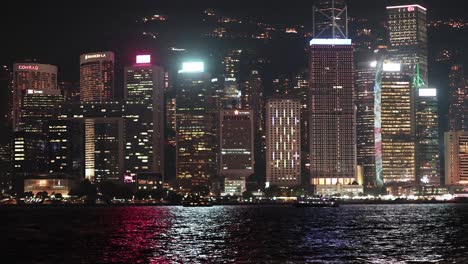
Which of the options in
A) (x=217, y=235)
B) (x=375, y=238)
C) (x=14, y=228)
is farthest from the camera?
(x=14, y=228)

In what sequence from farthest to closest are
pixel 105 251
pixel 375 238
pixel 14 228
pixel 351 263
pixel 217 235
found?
pixel 14 228 → pixel 217 235 → pixel 375 238 → pixel 105 251 → pixel 351 263

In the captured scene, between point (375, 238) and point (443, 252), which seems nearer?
point (443, 252)

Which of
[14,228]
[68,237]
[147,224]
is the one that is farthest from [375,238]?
[14,228]

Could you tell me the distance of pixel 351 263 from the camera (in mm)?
79875

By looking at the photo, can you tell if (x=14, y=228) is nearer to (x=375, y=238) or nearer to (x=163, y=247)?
(x=163, y=247)

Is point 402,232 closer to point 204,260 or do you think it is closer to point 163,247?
point 163,247

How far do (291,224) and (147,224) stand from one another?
24869 millimetres

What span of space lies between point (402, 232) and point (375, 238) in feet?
46.4

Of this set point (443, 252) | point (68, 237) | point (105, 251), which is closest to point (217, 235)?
point (68, 237)

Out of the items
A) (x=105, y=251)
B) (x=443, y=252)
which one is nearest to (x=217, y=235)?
(x=105, y=251)

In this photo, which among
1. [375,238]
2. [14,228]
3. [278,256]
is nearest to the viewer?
[278,256]

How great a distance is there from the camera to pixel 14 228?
5615 inches

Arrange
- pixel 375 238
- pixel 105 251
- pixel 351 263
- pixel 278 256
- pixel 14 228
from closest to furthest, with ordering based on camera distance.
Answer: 1. pixel 351 263
2. pixel 278 256
3. pixel 105 251
4. pixel 375 238
5. pixel 14 228

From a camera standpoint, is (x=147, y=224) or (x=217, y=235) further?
(x=147, y=224)
